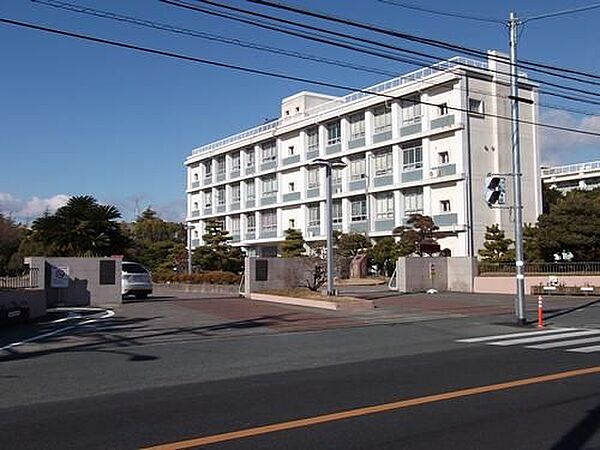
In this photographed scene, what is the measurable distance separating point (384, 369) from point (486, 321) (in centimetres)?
1085

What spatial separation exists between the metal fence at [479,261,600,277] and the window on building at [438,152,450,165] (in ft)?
50.5

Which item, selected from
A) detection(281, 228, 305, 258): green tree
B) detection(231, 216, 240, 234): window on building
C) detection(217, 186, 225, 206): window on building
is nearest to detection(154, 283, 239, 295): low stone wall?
detection(281, 228, 305, 258): green tree

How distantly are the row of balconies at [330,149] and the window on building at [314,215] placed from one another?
469 cm

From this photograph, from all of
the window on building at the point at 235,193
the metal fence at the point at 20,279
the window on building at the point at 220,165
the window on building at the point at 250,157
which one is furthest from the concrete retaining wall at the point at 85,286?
the window on building at the point at 220,165

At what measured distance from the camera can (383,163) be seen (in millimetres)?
61594

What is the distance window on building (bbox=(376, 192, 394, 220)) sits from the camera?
61062 millimetres

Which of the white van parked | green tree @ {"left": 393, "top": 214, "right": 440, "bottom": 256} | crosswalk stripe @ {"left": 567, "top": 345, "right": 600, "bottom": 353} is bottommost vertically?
crosswalk stripe @ {"left": 567, "top": 345, "right": 600, "bottom": 353}

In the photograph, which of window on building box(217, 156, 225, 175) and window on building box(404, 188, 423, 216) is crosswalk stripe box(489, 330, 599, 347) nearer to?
window on building box(404, 188, 423, 216)

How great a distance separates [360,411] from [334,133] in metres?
59.9

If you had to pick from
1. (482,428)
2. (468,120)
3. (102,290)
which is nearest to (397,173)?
(468,120)

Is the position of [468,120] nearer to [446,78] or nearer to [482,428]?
[446,78]

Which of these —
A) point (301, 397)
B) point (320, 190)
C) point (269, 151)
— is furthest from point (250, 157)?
point (301, 397)

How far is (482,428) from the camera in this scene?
772cm

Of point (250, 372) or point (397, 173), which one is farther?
point (397, 173)
